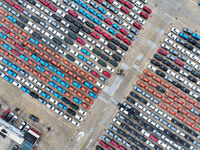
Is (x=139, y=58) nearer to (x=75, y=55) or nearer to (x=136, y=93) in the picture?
(x=136, y=93)

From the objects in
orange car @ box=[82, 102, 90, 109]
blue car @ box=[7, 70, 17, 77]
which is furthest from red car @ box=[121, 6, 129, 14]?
blue car @ box=[7, 70, 17, 77]

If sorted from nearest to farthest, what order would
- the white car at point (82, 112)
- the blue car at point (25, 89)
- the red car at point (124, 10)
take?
the blue car at point (25, 89), the white car at point (82, 112), the red car at point (124, 10)

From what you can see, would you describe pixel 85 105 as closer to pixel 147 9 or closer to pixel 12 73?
pixel 12 73

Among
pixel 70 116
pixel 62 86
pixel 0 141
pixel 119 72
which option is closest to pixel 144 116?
pixel 119 72

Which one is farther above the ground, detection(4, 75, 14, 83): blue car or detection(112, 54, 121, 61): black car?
detection(112, 54, 121, 61): black car

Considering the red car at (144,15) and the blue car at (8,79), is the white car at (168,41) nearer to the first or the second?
the red car at (144,15)

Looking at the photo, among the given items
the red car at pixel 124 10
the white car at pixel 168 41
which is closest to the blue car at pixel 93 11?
the red car at pixel 124 10

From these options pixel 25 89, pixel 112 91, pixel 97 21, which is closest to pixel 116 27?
pixel 97 21

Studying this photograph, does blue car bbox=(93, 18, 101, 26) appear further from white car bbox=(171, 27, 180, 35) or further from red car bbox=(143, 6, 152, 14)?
white car bbox=(171, 27, 180, 35)
